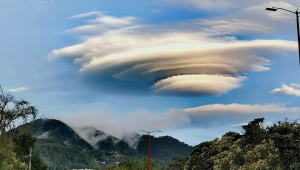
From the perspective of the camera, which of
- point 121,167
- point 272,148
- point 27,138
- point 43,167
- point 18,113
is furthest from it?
point 121,167

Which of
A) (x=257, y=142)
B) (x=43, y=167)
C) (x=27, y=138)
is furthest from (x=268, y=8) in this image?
(x=43, y=167)

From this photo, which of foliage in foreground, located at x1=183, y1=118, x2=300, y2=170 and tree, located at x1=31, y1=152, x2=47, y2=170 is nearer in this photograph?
foliage in foreground, located at x1=183, y1=118, x2=300, y2=170

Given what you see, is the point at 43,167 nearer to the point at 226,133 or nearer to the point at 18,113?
the point at 226,133

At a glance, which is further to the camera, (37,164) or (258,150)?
(37,164)

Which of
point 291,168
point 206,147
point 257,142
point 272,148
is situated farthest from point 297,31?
point 206,147

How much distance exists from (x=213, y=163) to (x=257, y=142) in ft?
63.8

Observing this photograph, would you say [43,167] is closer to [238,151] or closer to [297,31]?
[238,151]

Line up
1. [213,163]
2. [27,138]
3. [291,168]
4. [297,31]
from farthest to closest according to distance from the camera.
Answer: [27,138] → [213,163] → [291,168] → [297,31]

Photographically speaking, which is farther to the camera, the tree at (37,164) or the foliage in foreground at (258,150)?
the tree at (37,164)

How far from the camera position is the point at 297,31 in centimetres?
3700

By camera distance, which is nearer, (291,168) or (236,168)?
(291,168)

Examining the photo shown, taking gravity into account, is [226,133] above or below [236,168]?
above

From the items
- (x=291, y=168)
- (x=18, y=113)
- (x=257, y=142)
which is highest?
(x=18, y=113)

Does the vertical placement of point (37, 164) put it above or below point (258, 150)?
above
